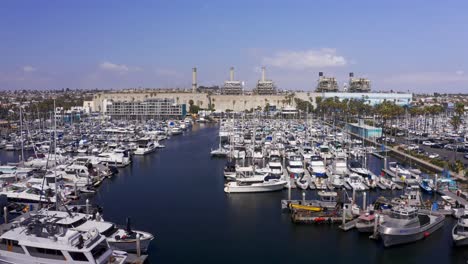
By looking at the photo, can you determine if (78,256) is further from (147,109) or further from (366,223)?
(147,109)

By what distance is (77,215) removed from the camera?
11492mm

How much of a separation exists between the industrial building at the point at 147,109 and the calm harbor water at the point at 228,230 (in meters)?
40.2

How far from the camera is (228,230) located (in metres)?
14.9

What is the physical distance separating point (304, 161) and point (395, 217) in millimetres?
12881

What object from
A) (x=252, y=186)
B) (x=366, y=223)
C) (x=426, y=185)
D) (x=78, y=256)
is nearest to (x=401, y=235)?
(x=366, y=223)

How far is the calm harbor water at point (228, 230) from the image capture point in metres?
12.6

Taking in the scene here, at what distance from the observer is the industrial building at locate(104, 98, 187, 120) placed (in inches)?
2475

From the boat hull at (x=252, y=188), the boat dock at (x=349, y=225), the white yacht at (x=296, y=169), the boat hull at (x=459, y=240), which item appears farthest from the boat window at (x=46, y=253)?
the white yacht at (x=296, y=169)

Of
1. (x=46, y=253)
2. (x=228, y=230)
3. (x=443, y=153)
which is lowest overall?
(x=228, y=230)

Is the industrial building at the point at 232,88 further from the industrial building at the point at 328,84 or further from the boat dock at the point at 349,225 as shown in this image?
the boat dock at the point at 349,225

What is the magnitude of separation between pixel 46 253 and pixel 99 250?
46.1 inches

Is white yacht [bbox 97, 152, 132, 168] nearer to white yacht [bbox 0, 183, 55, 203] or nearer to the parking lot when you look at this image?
white yacht [bbox 0, 183, 55, 203]

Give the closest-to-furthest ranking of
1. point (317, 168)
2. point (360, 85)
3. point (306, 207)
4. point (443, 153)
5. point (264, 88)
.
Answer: point (306, 207) < point (317, 168) < point (443, 153) < point (360, 85) < point (264, 88)

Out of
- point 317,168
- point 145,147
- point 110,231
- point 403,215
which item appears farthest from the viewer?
point 145,147
